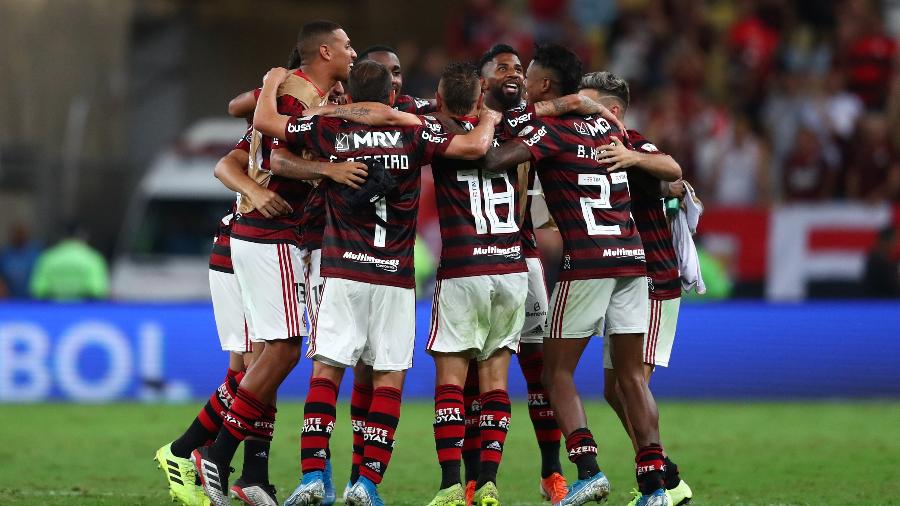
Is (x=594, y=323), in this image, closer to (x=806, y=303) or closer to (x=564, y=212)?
(x=564, y=212)

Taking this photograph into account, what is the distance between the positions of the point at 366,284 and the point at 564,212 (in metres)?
1.24

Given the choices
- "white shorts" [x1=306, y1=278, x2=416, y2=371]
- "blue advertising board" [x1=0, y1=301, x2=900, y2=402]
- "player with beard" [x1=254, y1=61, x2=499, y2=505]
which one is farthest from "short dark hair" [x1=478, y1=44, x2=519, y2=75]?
"blue advertising board" [x1=0, y1=301, x2=900, y2=402]

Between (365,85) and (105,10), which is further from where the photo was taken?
(105,10)

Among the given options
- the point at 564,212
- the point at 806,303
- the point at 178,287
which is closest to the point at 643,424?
the point at 564,212

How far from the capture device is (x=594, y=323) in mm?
8555

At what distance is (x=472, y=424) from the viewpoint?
9.12m

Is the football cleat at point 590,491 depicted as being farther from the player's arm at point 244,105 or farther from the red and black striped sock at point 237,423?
the player's arm at point 244,105

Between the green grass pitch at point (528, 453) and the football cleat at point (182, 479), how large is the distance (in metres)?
0.37

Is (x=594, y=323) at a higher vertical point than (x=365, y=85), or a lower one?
lower

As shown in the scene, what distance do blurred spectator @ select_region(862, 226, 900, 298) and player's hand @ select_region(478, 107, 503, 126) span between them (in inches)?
363

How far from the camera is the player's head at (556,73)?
28.8 feet

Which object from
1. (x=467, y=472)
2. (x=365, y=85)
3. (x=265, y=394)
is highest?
(x=365, y=85)

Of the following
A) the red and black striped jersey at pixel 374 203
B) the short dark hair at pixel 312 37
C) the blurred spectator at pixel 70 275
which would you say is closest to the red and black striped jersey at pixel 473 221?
the red and black striped jersey at pixel 374 203

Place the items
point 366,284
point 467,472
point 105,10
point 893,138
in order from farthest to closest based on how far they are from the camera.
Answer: point 105,10 < point 893,138 < point 467,472 < point 366,284
